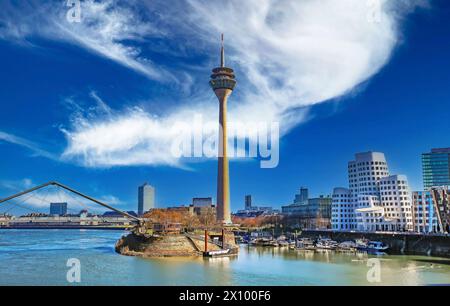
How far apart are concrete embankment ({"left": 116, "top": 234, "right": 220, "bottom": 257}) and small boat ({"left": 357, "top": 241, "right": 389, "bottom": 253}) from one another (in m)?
9.09

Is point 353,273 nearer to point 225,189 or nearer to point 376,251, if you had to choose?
point 376,251

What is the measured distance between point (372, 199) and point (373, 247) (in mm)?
11008

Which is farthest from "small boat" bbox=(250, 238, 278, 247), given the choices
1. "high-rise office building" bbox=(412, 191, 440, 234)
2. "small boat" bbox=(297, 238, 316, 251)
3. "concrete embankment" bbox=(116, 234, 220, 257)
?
"high-rise office building" bbox=(412, 191, 440, 234)

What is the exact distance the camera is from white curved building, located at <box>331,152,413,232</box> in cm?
3706

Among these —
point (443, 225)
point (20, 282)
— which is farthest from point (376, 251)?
point (20, 282)

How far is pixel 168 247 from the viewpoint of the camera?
26.0 meters

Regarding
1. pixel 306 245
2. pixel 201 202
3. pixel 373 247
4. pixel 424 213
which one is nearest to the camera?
pixel 373 247

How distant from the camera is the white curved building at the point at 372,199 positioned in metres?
37.1

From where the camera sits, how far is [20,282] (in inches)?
592

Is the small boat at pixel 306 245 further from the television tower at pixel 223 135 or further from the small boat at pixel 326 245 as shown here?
the television tower at pixel 223 135

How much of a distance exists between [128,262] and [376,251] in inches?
587

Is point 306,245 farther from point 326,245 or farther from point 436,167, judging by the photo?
point 436,167

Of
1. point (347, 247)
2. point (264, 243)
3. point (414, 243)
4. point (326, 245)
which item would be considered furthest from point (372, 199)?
point (414, 243)
